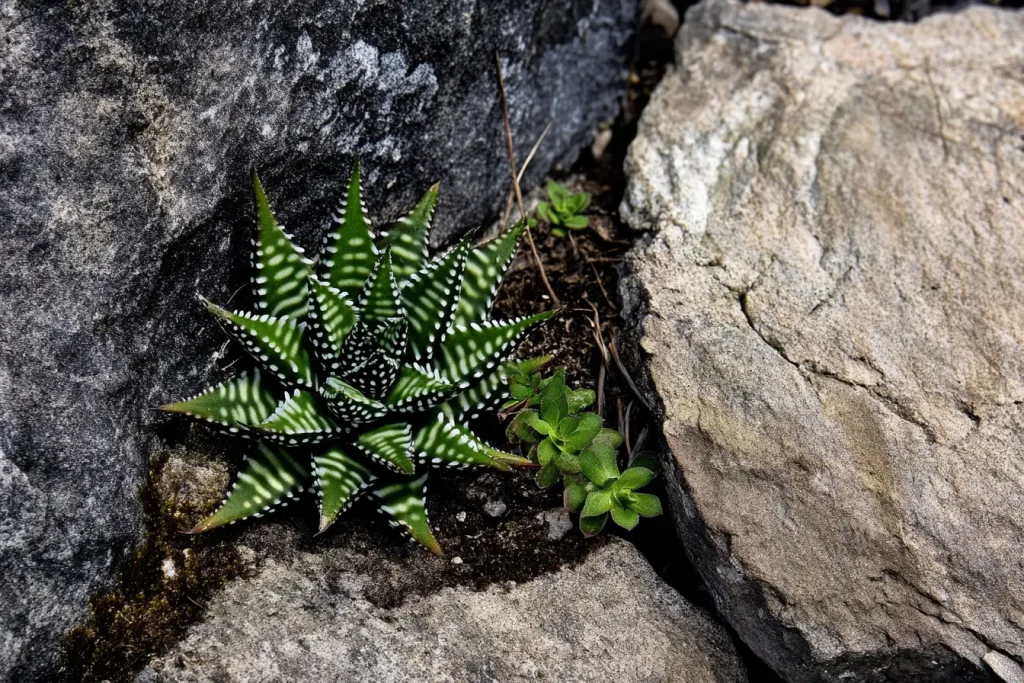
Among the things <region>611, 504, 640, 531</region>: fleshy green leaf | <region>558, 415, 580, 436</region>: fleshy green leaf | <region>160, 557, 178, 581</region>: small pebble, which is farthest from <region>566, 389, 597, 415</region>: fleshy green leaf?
<region>160, 557, 178, 581</region>: small pebble

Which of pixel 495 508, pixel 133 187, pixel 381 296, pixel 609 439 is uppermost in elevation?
pixel 133 187

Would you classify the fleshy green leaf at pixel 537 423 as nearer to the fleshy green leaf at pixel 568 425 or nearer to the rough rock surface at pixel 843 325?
the fleshy green leaf at pixel 568 425

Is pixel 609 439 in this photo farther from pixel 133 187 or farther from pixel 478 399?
pixel 133 187

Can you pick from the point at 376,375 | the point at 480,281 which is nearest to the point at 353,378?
the point at 376,375

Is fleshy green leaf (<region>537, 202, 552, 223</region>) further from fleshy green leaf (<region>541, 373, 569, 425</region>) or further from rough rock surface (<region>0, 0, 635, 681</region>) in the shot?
fleshy green leaf (<region>541, 373, 569, 425</region>)

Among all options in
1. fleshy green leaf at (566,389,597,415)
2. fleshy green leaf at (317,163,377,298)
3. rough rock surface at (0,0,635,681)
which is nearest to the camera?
rough rock surface at (0,0,635,681)

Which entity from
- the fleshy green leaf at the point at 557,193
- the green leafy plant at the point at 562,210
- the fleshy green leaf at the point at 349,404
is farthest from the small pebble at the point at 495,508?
the fleshy green leaf at the point at 557,193

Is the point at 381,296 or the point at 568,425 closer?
the point at 381,296

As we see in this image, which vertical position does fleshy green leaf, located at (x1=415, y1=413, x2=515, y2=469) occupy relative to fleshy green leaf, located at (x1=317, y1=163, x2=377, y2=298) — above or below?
below
